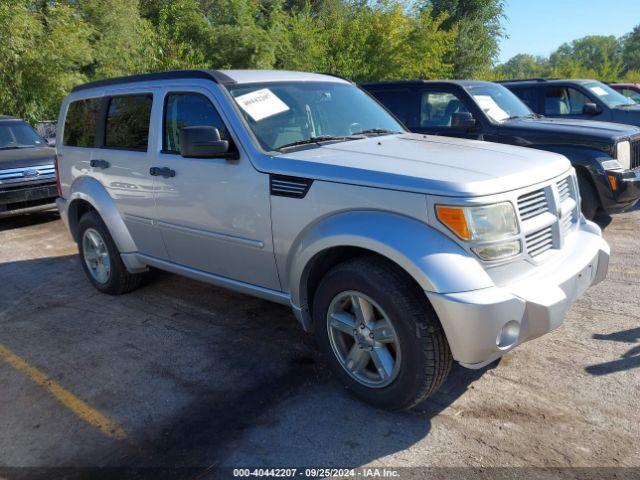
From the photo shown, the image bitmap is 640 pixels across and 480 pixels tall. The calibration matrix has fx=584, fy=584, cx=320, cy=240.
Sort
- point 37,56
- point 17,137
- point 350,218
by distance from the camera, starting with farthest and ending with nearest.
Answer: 1. point 37,56
2. point 17,137
3. point 350,218

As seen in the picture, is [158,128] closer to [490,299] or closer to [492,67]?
[490,299]

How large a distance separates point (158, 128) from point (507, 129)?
4556 millimetres

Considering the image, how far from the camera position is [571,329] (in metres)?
4.27

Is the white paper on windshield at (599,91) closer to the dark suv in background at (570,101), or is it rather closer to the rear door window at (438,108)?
the dark suv in background at (570,101)

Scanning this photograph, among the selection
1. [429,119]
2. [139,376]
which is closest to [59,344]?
[139,376]

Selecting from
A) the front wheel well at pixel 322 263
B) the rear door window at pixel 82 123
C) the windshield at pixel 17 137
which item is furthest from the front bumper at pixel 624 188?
the windshield at pixel 17 137

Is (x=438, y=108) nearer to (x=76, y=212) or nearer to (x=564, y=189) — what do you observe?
(x=564, y=189)

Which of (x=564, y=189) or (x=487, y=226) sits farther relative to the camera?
(x=564, y=189)

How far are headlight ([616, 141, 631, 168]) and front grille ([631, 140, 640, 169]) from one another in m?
0.10

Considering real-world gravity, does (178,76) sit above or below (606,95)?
above

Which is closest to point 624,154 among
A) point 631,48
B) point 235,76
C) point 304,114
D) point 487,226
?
point 304,114

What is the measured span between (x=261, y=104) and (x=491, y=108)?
4561mm

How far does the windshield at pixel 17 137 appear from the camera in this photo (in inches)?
379

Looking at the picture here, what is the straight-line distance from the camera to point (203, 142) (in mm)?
3676
